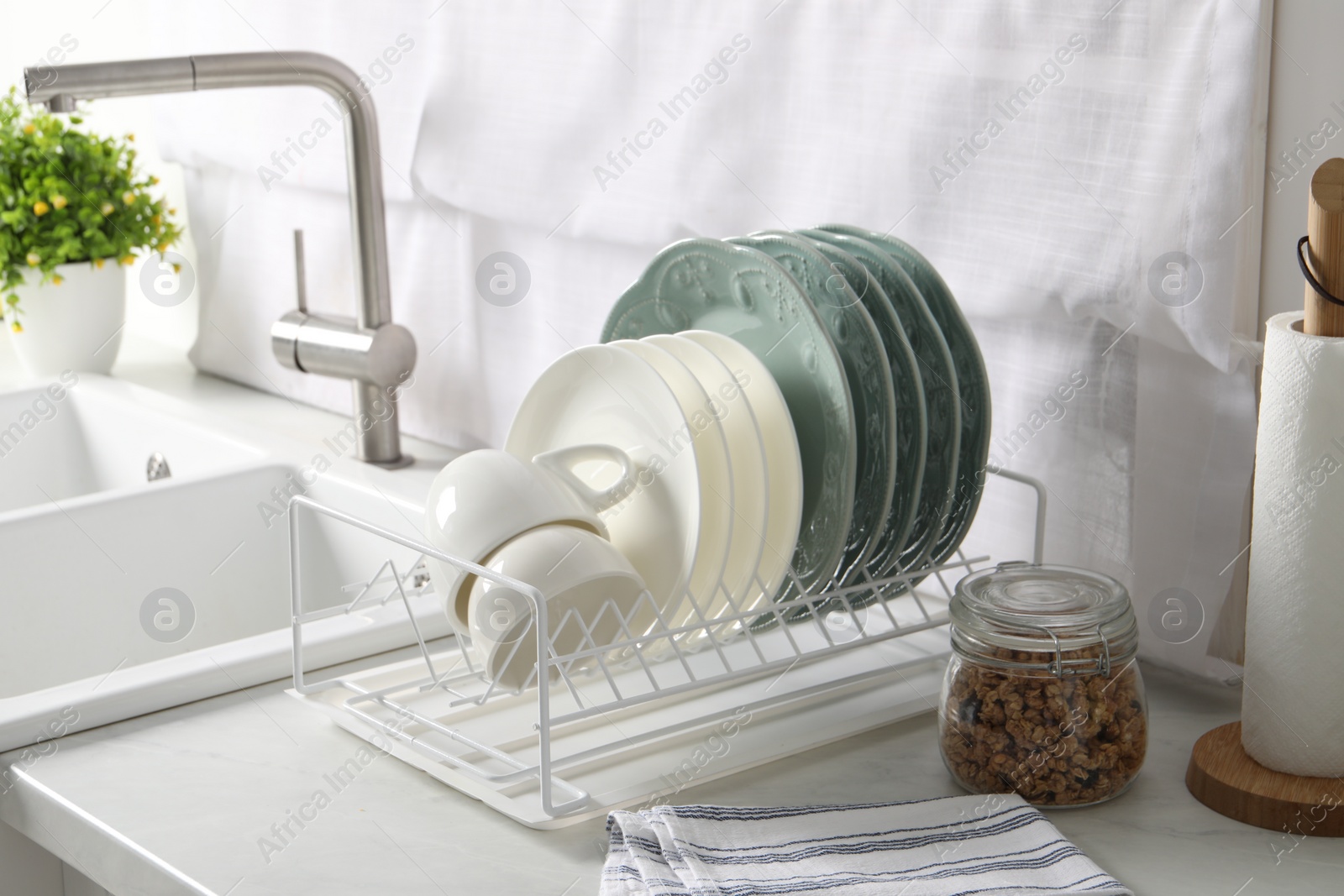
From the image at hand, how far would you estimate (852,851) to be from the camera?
0.68 meters

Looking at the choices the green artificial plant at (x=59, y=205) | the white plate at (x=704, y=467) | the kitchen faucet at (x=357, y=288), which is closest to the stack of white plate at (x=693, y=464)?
the white plate at (x=704, y=467)

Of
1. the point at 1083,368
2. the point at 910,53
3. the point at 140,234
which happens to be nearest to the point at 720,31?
the point at 910,53

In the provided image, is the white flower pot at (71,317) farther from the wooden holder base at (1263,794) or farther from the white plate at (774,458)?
the wooden holder base at (1263,794)

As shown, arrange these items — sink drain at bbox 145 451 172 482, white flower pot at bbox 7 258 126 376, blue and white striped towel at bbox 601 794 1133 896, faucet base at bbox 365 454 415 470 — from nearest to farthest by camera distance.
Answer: blue and white striped towel at bbox 601 794 1133 896 < faucet base at bbox 365 454 415 470 < sink drain at bbox 145 451 172 482 < white flower pot at bbox 7 258 126 376

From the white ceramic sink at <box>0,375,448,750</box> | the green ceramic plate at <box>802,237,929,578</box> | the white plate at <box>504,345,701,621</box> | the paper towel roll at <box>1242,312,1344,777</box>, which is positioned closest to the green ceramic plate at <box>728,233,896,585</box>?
the green ceramic plate at <box>802,237,929,578</box>

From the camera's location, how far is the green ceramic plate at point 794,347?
83 centimetres

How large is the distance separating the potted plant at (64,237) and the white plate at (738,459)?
1039 mm

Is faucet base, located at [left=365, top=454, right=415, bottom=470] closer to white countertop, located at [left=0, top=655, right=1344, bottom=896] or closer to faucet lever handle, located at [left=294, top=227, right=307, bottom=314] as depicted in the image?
faucet lever handle, located at [left=294, top=227, right=307, bottom=314]

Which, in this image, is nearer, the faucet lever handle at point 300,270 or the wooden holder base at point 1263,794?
the wooden holder base at point 1263,794

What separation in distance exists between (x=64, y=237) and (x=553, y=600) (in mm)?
1125

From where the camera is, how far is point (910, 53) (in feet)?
3.20

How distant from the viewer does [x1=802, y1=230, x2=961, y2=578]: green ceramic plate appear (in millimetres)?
865

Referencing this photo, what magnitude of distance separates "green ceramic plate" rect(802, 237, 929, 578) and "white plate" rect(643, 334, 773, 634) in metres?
0.09

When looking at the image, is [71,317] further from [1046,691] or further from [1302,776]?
[1302,776]
